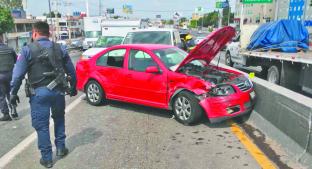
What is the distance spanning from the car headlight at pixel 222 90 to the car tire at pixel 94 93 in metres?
2.96

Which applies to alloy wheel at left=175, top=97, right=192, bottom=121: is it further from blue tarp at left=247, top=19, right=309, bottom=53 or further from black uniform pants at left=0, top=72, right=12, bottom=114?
blue tarp at left=247, top=19, right=309, bottom=53

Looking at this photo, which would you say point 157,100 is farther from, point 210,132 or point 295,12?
point 295,12

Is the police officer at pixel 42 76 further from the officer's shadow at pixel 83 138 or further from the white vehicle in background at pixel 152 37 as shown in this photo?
the white vehicle in background at pixel 152 37

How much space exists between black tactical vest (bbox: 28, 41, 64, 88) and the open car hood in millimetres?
2933

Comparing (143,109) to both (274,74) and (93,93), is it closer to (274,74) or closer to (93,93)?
(93,93)

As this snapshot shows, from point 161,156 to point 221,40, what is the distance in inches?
131

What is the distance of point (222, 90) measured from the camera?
619cm

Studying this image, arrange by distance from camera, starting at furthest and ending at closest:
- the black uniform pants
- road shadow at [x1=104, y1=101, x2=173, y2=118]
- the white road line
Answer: road shadow at [x1=104, y1=101, x2=173, y2=118] → the black uniform pants → the white road line

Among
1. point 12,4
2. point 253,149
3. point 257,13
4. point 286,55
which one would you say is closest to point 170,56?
point 253,149

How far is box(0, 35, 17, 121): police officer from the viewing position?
6758 millimetres

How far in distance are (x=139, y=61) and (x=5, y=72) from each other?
8.85ft

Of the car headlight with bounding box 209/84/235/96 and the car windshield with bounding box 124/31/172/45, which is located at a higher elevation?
the car windshield with bounding box 124/31/172/45

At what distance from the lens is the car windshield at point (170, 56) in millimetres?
7052

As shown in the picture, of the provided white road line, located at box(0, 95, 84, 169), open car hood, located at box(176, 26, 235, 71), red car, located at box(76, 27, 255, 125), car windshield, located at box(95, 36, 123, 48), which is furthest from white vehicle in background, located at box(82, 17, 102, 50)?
white road line, located at box(0, 95, 84, 169)
